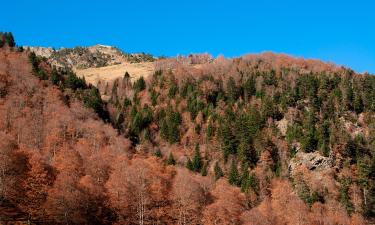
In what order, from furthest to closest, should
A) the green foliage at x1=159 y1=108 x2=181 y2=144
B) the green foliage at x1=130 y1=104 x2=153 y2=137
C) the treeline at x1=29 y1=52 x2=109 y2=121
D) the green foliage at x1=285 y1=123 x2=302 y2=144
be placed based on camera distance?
the green foliage at x1=130 y1=104 x2=153 y2=137 < the green foliage at x1=159 y1=108 x2=181 y2=144 < the treeline at x1=29 y1=52 x2=109 y2=121 < the green foliage at x1=285 y1=123 x2=302 y2=144

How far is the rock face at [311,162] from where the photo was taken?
512 feet

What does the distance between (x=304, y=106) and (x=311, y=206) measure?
5998cm

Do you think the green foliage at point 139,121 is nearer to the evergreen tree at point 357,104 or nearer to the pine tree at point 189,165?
the pine tree at point 189,165

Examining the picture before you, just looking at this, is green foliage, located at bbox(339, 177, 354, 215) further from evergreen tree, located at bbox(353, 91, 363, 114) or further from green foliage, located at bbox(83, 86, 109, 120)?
green foliage, located at bbox(83, 86, 109, 120)

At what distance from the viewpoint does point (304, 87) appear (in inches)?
7598

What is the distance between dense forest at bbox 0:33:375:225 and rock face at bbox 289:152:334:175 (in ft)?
1.10

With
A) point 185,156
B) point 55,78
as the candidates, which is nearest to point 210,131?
point 185,156

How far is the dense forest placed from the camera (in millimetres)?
97188

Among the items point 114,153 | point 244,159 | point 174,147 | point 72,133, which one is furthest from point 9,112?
point 244,159

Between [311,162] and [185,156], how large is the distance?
Answer: 4530cm

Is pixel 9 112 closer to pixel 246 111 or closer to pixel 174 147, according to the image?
pixel 174 147

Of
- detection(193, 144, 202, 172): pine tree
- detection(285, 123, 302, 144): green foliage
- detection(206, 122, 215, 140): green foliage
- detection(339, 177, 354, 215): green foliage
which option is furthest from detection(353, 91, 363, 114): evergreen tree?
detection(193, 144, 202, 172): pine tree

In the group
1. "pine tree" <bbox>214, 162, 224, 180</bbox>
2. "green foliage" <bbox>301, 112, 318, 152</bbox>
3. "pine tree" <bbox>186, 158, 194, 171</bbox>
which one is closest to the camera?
"pine tree" <bbox>214, 162, 224, 180</bbox>

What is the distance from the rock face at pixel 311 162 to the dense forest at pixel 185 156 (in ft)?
1.10
